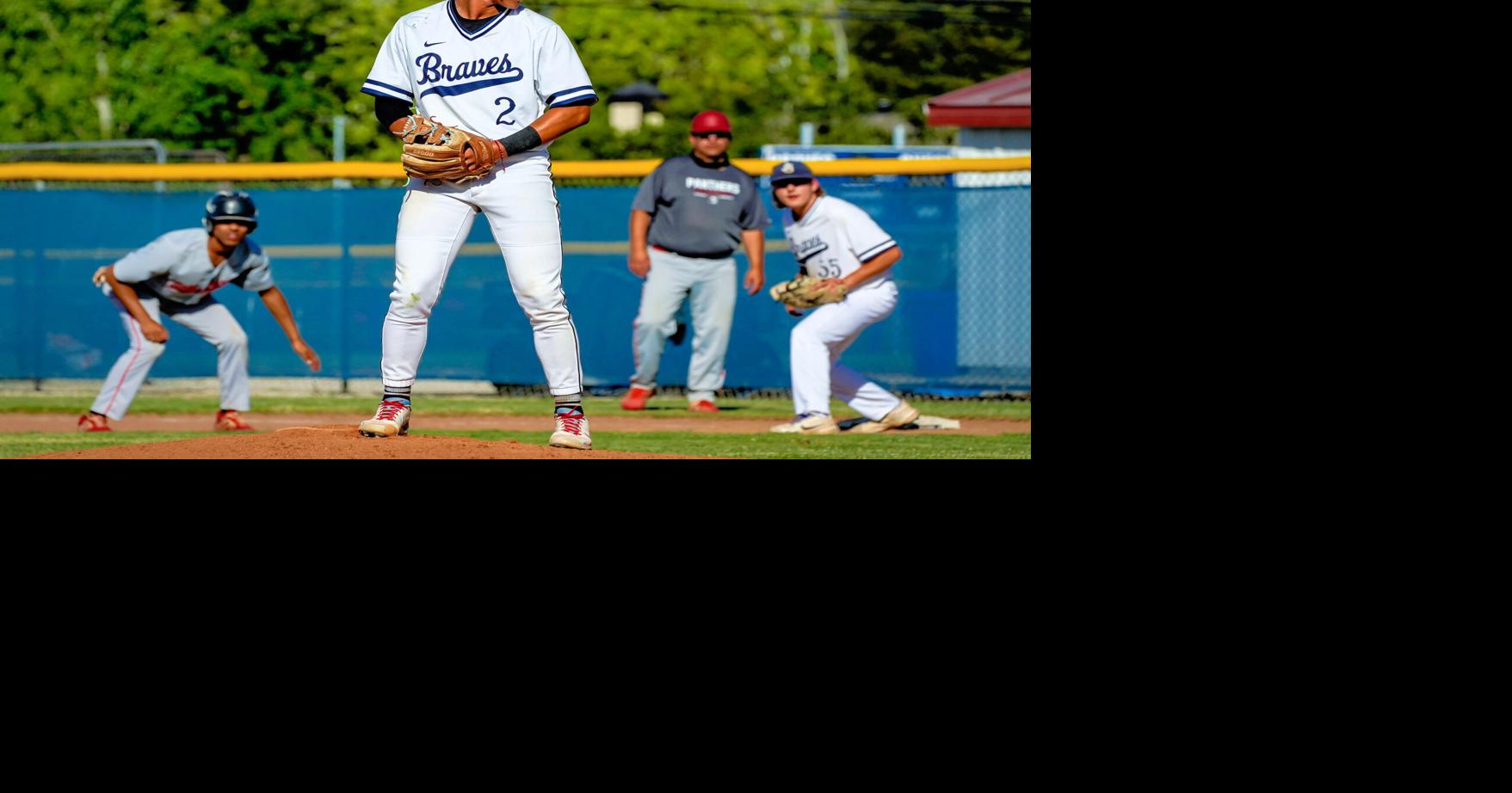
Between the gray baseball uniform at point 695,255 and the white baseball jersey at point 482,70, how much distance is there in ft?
13.2

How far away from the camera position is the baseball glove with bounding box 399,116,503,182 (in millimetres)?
5082

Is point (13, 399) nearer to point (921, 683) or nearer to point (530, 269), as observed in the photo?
point (530, 269)

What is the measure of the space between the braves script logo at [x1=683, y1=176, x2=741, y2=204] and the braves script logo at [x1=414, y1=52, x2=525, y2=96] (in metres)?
4.20

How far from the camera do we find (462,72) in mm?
5215

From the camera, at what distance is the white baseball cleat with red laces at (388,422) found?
5.26 metres

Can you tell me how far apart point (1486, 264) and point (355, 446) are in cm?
336

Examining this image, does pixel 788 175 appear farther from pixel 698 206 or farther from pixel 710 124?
pixel 698 206

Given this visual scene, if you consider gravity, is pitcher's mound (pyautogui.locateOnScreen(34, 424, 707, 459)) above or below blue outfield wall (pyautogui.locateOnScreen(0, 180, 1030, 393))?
below

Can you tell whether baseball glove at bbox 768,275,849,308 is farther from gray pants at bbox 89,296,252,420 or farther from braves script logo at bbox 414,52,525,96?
braves script logo at bbox 414,52,525,96

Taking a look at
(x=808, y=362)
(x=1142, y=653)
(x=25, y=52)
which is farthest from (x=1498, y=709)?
(x=25, y=52)

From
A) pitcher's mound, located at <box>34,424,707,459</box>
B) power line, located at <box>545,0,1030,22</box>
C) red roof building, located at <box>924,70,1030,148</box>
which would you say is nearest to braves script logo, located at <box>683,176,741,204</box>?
pitcher's mound, located at <box>34,424,707,459</box>

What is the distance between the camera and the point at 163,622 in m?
2.86

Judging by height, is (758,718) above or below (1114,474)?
below

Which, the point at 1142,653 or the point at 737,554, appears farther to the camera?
the point at 737,554
